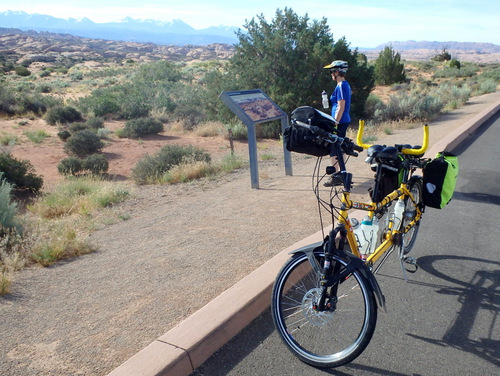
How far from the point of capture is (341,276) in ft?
9.84

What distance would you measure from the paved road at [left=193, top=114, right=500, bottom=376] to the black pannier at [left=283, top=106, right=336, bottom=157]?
142 centimetres

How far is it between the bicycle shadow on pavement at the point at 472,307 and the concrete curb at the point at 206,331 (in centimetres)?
123

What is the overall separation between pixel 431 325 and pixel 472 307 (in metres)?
0.51

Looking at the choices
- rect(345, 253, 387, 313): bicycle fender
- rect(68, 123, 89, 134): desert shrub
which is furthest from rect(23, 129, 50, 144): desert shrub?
rect(345, 253, 387, 313): bicycle fender

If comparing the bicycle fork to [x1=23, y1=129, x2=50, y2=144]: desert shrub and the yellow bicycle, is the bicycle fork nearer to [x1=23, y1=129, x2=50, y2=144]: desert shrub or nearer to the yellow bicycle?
the yellow bicycle

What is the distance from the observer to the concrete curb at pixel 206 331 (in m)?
3.04

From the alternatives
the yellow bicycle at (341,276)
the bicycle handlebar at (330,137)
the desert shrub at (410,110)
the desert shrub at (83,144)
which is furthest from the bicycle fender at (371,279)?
the desert shrub at (83,144)

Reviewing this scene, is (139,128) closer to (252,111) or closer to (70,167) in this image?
(70,167)

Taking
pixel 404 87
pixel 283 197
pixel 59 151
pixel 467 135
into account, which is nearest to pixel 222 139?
pixel 59 151

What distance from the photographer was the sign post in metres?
8.00

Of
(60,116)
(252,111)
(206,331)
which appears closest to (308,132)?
(206,331)

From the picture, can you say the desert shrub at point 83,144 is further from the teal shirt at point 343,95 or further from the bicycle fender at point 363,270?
the bicycle fender at point 363,270

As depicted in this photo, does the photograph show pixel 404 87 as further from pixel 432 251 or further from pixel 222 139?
pixel 432 251

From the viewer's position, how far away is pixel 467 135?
41.5 ft
